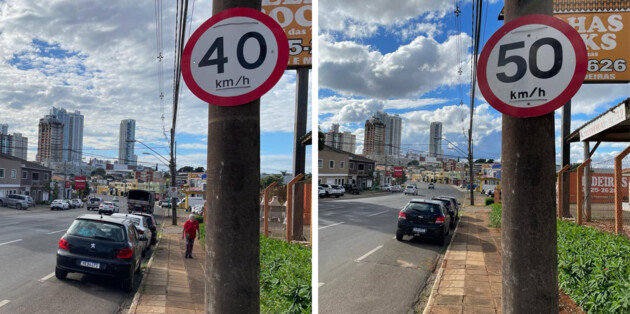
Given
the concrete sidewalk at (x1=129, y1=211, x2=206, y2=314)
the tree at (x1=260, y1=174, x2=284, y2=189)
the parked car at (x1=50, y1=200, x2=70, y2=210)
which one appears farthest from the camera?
the parked car at (x1=50, y1=200, x2=70, y2=210)

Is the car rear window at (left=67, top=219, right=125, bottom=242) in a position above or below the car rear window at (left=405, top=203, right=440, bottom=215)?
below

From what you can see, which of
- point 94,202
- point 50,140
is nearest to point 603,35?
point 50,140

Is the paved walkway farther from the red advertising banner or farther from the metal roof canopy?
the red advertising banner

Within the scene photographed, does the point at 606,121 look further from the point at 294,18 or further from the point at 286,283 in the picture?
the point at 286,283

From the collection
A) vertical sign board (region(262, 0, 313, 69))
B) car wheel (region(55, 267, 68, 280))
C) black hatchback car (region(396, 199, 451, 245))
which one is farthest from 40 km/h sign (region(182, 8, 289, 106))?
black hatchback car (region(396, 199, 451, 245))

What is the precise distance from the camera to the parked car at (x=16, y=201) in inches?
486

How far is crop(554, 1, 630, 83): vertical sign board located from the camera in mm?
8695

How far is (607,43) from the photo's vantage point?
880 cm

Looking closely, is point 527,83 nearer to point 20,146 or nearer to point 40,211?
point 20,146

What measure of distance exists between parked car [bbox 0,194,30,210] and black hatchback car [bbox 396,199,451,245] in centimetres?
1084

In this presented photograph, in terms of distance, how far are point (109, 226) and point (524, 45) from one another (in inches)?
277

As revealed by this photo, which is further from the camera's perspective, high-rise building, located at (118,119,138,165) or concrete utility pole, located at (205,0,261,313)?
high-rise building, located at (118,119,138,165)

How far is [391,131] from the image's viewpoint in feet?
98.4

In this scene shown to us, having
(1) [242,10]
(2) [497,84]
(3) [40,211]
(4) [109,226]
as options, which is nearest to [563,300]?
(2) [497,84]
